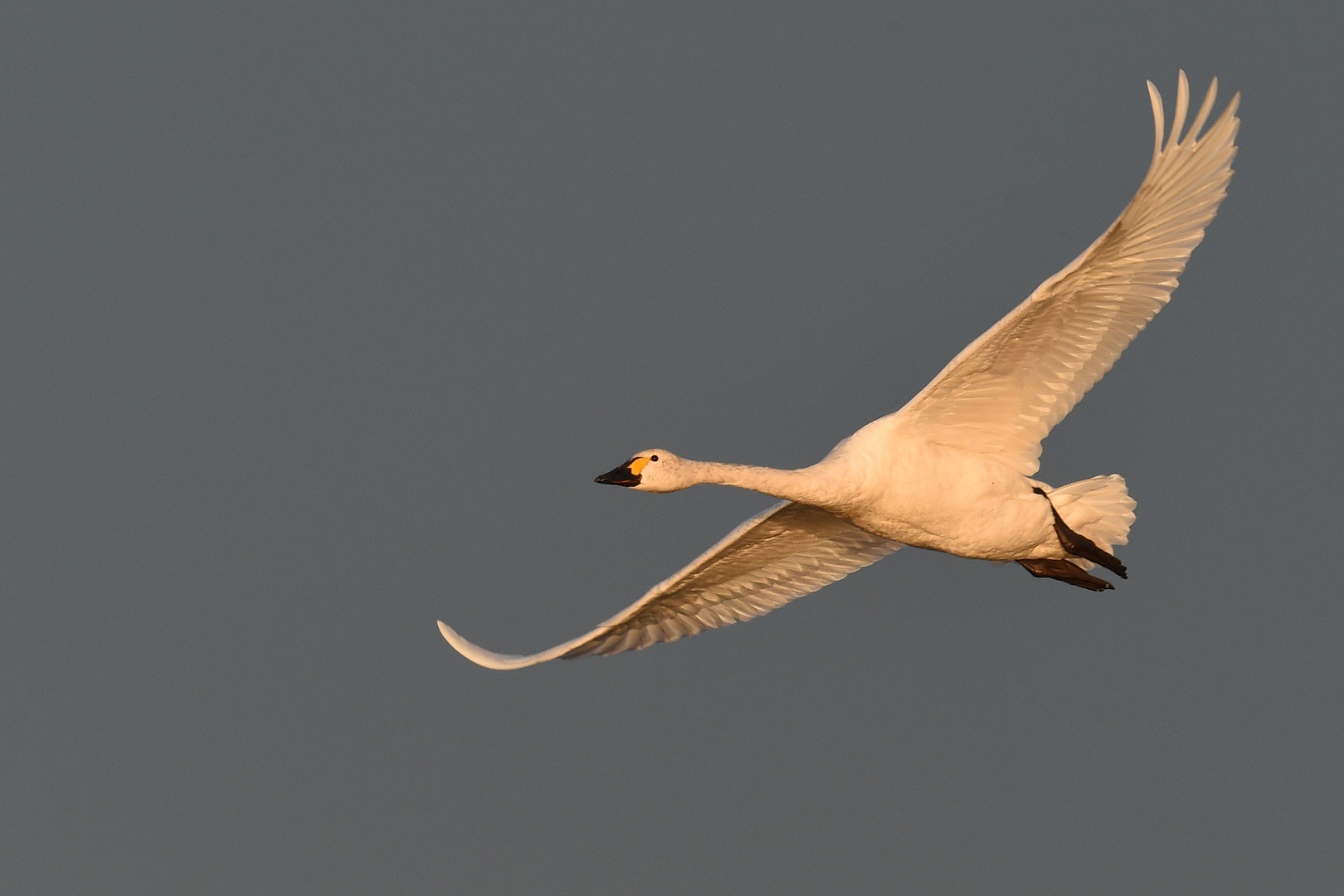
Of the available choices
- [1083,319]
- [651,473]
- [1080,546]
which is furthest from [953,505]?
[651,473]

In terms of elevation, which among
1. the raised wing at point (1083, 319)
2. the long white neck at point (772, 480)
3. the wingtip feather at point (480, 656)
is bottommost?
the wingtip feather at point (480, 656)

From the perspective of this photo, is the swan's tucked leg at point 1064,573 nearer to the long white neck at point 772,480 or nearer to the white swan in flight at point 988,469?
the white swan in flight at point 988,469

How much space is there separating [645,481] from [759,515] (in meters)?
2.01

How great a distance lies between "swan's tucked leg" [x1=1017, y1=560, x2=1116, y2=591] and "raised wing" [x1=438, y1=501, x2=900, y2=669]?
1.49 m

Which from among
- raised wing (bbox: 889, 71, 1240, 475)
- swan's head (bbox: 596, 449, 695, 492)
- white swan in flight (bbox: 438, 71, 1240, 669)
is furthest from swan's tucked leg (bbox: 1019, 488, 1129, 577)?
swan's head (bbox: 596, 449, 695, 492)

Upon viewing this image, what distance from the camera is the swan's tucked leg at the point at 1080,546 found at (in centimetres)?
1852

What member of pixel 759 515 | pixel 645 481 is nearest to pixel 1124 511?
pixel 759 515

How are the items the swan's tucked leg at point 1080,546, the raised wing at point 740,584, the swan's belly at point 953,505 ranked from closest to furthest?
the swan's belly at point 953,505 < the swan's tucked leg at point 1080,546 < the raised wing at point 740,584

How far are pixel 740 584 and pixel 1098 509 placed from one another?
3.64 m

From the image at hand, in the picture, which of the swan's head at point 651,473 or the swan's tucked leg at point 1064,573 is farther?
the swan's tucked leg at point 1064,573

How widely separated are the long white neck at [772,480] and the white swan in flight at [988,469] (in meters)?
0.01

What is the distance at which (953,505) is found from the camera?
1764cm

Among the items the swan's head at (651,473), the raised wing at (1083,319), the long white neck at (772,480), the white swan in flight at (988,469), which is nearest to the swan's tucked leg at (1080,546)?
the white swan in flight at (988,469)

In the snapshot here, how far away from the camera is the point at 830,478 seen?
55.6ft
